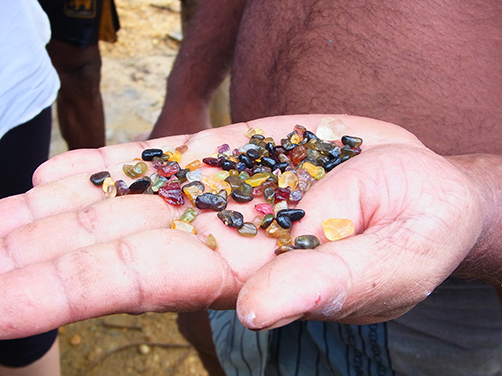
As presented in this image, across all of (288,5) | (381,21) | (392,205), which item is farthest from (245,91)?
(392,205)

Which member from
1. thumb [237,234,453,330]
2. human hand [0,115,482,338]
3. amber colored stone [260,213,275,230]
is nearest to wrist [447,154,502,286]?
human hand [0,115,482,338]

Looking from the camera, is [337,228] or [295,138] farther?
[295,138]

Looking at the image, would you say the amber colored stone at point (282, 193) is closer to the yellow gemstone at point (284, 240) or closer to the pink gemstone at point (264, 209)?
the pink gemstone at point (264, 209)

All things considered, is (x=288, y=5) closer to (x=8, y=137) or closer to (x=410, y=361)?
(x=8, y=137)

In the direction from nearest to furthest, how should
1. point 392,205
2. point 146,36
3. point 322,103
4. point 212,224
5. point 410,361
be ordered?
point 392,205, point 212,224, point 410,361, point 322,103, point 146,36

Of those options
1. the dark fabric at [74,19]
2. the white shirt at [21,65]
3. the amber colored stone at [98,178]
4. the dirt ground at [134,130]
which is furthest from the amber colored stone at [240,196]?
the dark fabric at [74,19]

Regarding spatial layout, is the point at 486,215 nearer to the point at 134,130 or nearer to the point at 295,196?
the point at 295,196

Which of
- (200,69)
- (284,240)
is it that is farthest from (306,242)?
(200,69)
